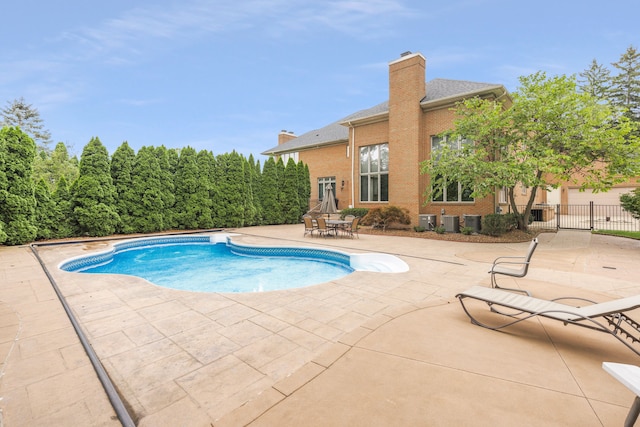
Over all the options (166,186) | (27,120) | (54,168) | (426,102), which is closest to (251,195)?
(166,186)

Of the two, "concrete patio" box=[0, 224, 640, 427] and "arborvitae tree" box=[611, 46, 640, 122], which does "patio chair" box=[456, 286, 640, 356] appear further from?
"arborvitae tree" box=[611, 46, 640, 122]

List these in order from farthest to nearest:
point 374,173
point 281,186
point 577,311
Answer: point 281,186 → point 374,173 → point 577,311

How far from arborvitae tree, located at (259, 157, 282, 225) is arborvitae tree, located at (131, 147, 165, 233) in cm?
553

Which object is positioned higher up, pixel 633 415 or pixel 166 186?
pixel 166 186

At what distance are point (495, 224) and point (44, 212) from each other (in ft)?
54.3

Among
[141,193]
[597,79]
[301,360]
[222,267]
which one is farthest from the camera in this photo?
[597,79]

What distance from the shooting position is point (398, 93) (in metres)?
14.5

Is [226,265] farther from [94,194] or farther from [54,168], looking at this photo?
[54,168]

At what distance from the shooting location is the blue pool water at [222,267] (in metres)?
6.78

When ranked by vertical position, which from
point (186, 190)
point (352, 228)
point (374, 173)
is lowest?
point (352, 228)

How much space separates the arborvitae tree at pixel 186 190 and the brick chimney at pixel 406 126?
32.2ft

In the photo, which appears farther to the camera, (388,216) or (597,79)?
(597,79)

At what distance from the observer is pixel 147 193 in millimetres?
13227

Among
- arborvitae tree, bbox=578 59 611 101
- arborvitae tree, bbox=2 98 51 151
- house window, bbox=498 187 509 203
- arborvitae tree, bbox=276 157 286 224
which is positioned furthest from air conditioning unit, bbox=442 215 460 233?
arborvitae tree, bbox=2 98 51 151
